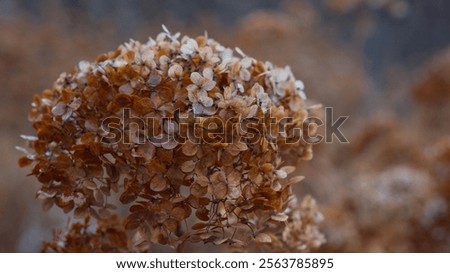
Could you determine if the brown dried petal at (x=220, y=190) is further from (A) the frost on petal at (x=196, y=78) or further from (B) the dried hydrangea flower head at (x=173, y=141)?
(A) the frost on petal at (x=196, y=78)

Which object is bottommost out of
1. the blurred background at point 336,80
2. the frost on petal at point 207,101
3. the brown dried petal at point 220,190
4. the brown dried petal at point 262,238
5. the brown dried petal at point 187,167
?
the brown dried petal at point 262,238

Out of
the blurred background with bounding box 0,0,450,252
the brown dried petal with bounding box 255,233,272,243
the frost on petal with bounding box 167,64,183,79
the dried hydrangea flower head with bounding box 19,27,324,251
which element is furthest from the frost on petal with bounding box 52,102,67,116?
the blurred background with bounding box 0,0,450,252

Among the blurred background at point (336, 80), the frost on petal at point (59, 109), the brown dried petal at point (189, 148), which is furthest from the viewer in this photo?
the blurred background at point (336, 80)

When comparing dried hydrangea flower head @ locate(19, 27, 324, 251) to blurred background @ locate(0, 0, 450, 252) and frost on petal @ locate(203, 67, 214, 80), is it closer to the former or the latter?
frost on petal @ locate(203, 67, 214, 80)

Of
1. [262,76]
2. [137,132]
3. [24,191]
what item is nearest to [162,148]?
[137,132]

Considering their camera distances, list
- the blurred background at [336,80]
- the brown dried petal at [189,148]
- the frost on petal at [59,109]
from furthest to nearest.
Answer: the blurred background at [336,80], the frost on petal at [59,109], the brown dried petal at [189,148]

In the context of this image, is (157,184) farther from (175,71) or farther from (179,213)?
(175,71)

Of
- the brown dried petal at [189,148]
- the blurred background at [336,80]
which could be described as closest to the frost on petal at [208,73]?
the brown dried petal at [189,148]
